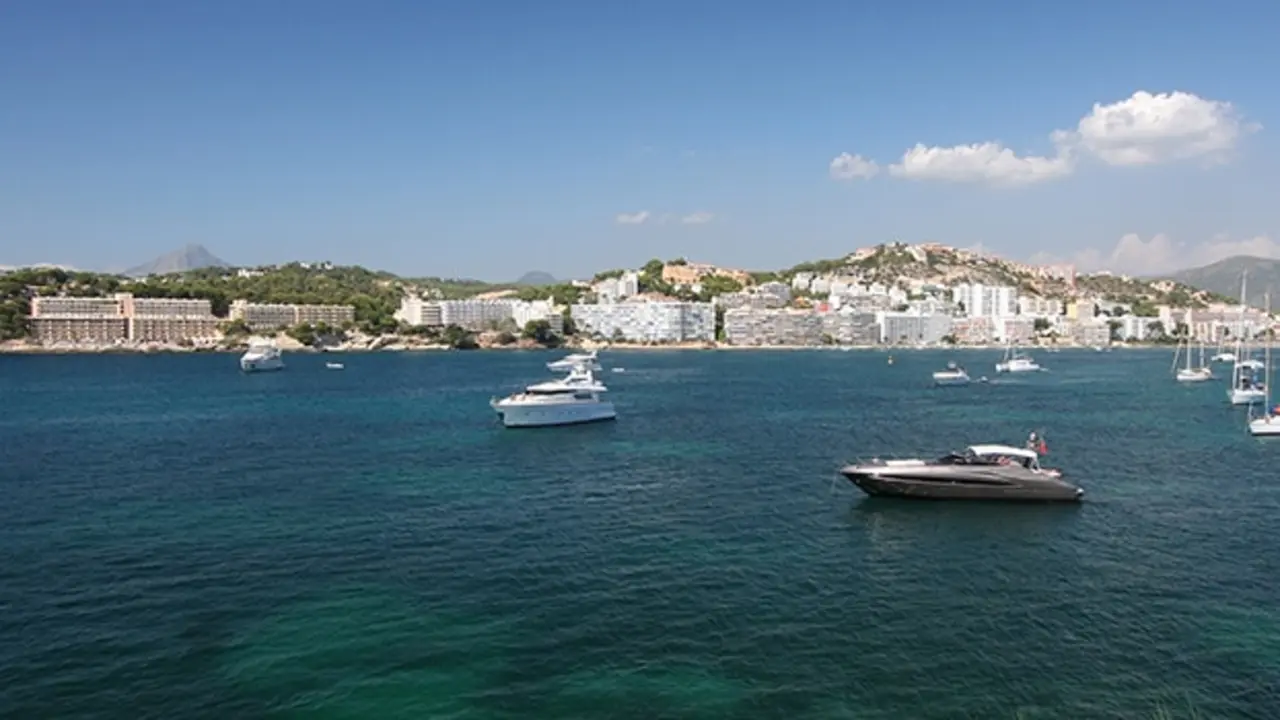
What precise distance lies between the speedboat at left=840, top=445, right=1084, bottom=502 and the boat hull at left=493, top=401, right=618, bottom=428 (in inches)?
958

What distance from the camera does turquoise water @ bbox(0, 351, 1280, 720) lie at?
15.4m

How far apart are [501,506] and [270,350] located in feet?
303

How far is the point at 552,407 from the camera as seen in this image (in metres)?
52.2

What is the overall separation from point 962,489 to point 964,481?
287 mm

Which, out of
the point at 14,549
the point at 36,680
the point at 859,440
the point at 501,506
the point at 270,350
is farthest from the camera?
the point at 270,350

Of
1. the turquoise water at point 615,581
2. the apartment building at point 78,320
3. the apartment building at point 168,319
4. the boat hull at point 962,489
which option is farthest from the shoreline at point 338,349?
the boat hull at point 962,489

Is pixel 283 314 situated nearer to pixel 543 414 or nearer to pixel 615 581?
pixel 543 414

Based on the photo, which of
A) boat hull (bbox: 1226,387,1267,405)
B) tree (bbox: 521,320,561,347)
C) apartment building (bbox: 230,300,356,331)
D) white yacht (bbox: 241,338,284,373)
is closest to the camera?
boat hull (bbox: 1226,387,1267,405)

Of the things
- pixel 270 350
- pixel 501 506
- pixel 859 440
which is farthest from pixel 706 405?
pixel 270 350

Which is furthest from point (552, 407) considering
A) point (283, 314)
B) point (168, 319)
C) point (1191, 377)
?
point (168, 319)

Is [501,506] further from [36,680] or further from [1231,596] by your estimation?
[1231,596]

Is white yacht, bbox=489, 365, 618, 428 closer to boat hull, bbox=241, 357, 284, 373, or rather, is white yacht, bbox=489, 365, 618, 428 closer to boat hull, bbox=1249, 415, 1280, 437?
boat hull, bbox=1249, 415, 1280, 437

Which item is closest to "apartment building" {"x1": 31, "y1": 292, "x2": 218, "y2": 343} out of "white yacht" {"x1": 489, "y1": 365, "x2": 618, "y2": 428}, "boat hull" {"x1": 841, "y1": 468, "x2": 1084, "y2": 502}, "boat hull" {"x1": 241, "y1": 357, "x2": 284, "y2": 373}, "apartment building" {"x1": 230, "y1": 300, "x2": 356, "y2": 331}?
"apartment building" {"x1": 230, "y1": 300, "x2": 356, "y2": 331}

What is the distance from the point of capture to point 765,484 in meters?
34.4
